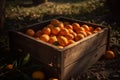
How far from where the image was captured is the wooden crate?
256cm

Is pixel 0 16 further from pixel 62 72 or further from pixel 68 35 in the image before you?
pixel 62 72

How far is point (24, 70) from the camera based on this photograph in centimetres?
283

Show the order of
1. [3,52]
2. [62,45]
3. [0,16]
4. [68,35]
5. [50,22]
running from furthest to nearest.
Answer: [0,16]
[50,22]
[3,52]
[68,35]
[62,45]

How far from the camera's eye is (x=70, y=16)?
563 cm

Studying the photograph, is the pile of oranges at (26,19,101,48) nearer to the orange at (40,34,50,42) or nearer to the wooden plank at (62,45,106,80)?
the orange at (40,34,50,42)

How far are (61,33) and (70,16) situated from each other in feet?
8.55

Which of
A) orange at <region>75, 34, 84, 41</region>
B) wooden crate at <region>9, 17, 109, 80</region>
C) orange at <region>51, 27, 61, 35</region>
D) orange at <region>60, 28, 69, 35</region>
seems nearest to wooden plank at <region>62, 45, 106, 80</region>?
wooden crate at <region>9, 17, 109, 80</region>

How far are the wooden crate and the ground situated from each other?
166 mm

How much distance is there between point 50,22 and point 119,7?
7.21 ft

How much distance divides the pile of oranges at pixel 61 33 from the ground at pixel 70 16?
0.42m

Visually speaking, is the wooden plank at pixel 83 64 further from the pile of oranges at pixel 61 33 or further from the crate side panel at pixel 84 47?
the pile of oranges at pixel 61 33

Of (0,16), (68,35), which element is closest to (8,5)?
(0,16)

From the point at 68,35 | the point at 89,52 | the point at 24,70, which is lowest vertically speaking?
the point at 24,70

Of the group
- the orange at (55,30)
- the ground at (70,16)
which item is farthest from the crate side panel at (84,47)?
the orange at (55,30)
